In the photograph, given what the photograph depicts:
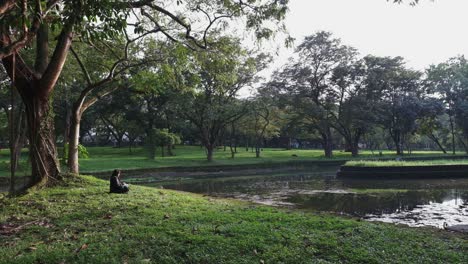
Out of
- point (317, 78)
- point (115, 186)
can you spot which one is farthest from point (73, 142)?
point (317, 78)

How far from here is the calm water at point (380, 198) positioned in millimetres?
12773

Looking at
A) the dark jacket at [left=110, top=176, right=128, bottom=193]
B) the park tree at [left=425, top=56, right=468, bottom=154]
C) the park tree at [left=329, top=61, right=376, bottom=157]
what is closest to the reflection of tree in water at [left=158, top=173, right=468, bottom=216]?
the dark jacket at [left=110, top=176, right=128, bottom=193]

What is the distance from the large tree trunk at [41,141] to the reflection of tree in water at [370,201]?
8.47 m

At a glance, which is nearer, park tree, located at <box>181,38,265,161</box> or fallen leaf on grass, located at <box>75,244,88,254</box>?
fallen leaf on grass, located at <box>75,244,88,254</box>

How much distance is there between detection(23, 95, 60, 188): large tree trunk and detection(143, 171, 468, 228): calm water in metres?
7.84

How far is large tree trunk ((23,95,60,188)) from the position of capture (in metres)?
11.2

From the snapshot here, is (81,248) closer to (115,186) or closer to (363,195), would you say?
(115,186)

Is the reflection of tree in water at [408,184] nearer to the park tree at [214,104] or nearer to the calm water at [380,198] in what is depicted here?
the calm water at [380,198]

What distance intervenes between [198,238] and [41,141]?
7.02 m

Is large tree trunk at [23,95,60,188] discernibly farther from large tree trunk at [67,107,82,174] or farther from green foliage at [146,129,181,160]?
green foliage at [146,129,181,160]

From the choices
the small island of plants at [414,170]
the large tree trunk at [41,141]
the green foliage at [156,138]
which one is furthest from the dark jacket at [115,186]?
the green foliage at [156,138]

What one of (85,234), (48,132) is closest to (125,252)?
(85,234)

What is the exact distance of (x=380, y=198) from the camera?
55.2 feet

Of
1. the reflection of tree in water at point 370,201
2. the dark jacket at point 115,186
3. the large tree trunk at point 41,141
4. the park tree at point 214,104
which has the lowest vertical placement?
the reflection of tree in water at point 370,201
